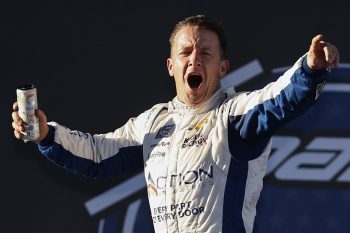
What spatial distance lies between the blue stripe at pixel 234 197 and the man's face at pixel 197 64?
0.32 m

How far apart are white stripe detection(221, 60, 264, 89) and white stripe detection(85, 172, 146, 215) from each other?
23.4 inches

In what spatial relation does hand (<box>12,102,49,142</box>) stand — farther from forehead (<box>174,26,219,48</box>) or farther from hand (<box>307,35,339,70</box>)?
hand (<box>307,35,339,70</box>)

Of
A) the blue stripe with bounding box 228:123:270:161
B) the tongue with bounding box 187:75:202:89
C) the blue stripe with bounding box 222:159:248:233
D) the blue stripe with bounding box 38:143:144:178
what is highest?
the tongue with bounding box 187:75:202:89

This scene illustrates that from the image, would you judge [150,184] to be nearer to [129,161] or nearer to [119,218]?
[129,161]

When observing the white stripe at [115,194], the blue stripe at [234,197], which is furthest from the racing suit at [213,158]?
the white stripe at [115,194]

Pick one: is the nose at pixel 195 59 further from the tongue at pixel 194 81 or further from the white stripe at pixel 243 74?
the white stripe at pixel 243 74

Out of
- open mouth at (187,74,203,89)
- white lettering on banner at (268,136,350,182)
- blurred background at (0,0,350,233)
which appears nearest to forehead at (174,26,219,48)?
open mouth at (187,74,203,89)

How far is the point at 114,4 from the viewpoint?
4875 millimetres

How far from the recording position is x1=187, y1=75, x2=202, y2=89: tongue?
3789 millimetres

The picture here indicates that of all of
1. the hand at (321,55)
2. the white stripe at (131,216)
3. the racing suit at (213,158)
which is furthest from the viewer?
the white stripe at (131,216)

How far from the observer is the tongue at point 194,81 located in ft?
12.4

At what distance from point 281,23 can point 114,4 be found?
0.79 m

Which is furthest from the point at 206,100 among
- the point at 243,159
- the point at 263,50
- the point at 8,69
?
the point at 8,69

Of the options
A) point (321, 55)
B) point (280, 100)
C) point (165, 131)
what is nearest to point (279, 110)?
point (280, 100)
